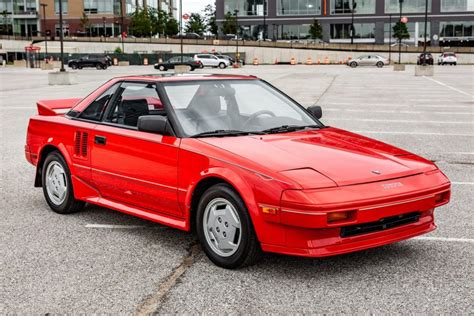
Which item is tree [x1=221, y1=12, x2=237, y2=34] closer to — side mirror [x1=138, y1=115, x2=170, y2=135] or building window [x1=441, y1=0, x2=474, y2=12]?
building window [x1=441, y1=0, x2=474, y2=12]

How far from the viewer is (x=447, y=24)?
325 ft

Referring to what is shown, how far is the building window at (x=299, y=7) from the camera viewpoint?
10375 centimetres

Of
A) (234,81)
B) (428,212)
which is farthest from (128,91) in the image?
(428,212)

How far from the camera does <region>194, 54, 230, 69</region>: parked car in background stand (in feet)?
233

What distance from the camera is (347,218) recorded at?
439cm

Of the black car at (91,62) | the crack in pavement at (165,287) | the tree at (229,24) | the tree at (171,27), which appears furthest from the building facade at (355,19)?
the crack in pavement at (165,287)

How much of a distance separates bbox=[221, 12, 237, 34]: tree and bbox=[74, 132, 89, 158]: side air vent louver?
338ft

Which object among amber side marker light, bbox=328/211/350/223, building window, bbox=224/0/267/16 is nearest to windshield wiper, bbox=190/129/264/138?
amber side marker light, bbox=328/211/350/223

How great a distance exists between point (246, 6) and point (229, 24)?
411cm

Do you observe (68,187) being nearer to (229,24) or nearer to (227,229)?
(227,229)

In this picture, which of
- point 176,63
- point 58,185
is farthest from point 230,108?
point 176,63

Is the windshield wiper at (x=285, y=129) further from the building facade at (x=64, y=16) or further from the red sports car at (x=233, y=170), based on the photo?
the building facade at (x=64, y=16)

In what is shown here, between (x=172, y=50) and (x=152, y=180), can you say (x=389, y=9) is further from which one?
(x=152, y=180)

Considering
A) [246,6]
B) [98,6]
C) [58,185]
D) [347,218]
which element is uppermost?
[98,6]
